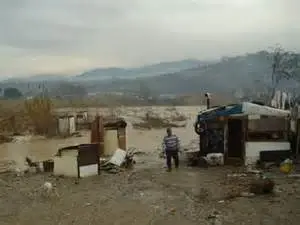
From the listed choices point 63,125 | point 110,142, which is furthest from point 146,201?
point 63,125

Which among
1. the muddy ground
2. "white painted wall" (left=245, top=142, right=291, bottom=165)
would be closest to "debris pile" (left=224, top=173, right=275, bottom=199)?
the muddy ground

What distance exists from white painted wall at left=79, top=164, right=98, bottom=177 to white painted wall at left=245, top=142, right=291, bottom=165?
5165 millimetres

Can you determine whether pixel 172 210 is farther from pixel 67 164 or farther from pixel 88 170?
pixel 67 164

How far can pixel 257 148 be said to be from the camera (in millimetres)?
18031

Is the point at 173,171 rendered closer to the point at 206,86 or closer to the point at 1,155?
the point at 1,155

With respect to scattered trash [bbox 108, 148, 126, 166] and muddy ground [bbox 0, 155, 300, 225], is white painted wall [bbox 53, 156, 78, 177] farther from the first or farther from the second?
scattered trash [bbox 108, 148, 126, 166]

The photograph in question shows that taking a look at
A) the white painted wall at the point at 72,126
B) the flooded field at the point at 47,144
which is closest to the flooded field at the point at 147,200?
the flooded field at the point at 47,144

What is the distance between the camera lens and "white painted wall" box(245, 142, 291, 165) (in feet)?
58.7

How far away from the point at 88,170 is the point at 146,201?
4639 millimetres

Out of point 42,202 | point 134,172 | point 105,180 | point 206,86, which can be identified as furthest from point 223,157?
point 206,86

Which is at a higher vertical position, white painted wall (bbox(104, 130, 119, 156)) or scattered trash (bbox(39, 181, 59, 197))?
white painted wall (bbox(104, 130, 119, 156))

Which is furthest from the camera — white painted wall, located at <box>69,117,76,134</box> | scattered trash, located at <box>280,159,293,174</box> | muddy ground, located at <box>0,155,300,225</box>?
white painted wall, located at <box>69,117,76,134</box>

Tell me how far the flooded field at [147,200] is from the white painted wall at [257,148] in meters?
0.90

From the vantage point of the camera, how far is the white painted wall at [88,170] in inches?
650
